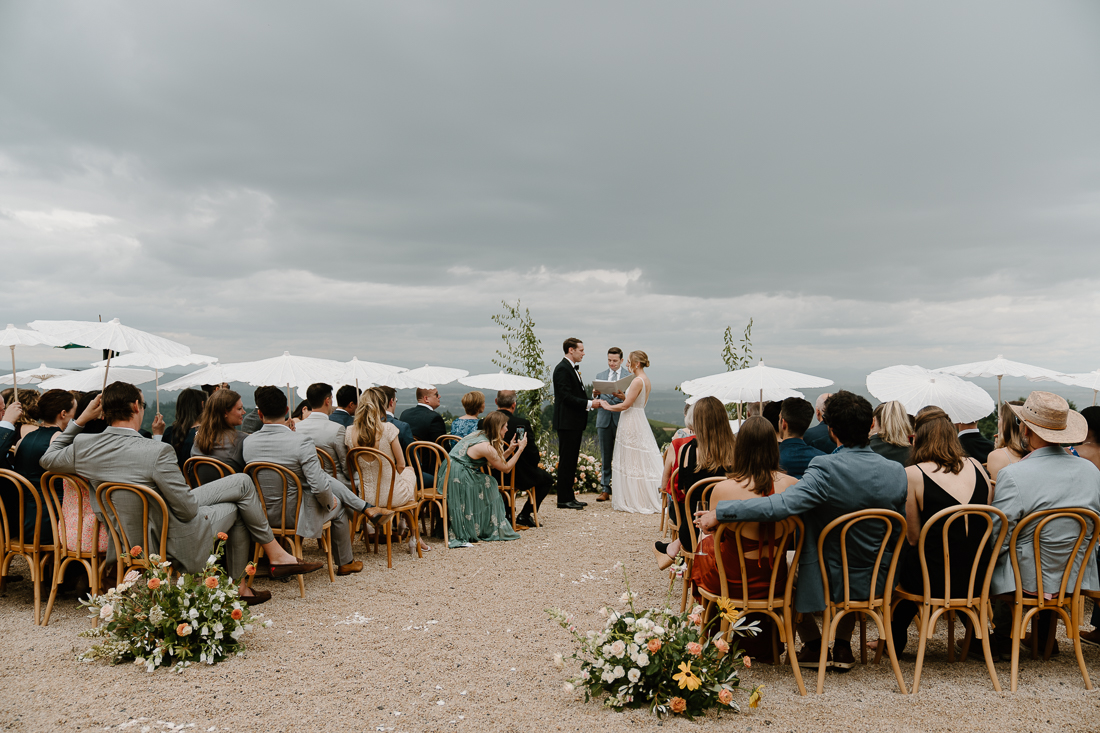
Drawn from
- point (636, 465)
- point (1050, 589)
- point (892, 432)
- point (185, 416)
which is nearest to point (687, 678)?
point (1050, 589)

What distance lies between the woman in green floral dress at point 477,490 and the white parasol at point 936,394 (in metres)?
3.66

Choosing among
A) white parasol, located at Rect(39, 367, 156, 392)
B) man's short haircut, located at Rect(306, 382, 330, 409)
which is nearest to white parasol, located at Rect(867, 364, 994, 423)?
man's short haircut, located at Rect(306, 382, 330, 409)

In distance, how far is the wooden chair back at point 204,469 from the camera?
5.10 meters

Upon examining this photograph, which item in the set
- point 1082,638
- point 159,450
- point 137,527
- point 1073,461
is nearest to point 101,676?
point 137,527

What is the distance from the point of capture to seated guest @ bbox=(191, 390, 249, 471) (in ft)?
17.2

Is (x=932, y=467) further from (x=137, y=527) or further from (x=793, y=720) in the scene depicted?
(x=137, y=527)

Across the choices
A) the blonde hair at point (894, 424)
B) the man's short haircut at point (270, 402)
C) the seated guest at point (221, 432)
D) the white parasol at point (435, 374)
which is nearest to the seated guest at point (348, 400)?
the white parasol at point (435, 374)

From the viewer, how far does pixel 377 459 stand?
590 centimetres

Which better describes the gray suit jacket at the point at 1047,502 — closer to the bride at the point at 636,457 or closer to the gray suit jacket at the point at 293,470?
the gray suit jacket at the point at 293,470

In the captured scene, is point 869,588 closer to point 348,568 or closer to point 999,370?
point 348,568

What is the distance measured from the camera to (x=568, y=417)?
8.93m

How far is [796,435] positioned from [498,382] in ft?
14.4

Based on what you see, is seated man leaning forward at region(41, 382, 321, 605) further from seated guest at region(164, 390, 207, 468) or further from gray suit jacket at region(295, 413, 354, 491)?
seated guest at region(164, 390, 207, 468)

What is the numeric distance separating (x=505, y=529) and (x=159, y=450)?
3.81 m
